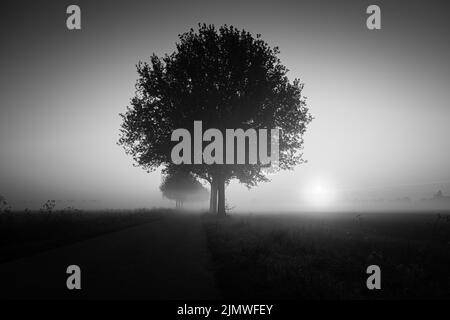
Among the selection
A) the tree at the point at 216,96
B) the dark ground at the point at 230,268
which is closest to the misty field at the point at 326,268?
the dark ground at the point at 230,268

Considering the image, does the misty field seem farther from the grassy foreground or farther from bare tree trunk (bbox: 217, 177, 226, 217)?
bare tree trunk (bbox: 217, 177, 226, 217)

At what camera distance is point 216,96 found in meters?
25.4

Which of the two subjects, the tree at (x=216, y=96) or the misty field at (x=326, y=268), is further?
the tree at (x=216, y=96)

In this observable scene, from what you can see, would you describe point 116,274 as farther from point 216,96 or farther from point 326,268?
point 216,96

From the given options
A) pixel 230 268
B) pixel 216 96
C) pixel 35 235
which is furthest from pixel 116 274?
pixel 216 96

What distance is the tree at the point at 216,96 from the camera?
83.5 ft

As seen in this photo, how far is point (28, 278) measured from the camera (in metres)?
A: 7.22

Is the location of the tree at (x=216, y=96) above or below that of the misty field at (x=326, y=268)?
above

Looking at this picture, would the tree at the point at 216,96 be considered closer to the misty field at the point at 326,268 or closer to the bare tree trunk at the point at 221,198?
the bare tree trunk at the point at 221,198

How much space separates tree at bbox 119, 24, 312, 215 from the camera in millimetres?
25438

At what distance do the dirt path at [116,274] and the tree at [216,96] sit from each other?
615 inches

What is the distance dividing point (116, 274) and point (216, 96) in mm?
19741

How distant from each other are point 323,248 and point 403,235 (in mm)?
6625
